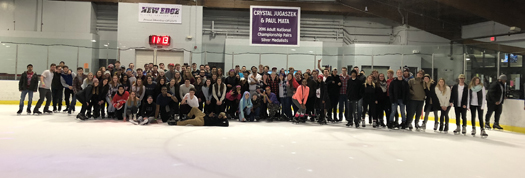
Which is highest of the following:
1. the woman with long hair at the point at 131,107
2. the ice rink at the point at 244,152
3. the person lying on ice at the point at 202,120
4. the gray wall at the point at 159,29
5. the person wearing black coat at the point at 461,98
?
the gray wall at the point at 159,29

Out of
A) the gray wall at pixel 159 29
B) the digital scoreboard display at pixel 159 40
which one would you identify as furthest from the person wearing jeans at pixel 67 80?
the digital scoreboard display at pixel 159 40

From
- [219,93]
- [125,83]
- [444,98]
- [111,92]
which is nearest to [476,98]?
[444,98]

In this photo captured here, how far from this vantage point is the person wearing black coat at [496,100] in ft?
26.7

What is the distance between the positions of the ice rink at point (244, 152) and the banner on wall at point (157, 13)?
29.8 ft

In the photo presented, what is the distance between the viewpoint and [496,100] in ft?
26.7

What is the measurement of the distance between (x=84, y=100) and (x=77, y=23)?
9701 millimetres

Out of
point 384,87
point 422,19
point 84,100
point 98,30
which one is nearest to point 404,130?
point 384,87

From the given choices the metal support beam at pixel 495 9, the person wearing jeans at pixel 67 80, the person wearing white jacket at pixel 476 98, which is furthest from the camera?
the metal support beam at pixel 495 9

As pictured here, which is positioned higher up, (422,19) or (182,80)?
(422,19)

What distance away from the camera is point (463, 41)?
1546 centimetres

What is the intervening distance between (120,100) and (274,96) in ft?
12.8

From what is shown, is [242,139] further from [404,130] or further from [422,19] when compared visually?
[422,19]

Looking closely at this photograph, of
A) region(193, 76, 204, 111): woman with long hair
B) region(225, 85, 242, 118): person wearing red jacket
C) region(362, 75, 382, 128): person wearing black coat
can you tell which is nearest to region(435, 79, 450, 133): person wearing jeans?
region(362, 75, 382, 128): person wearing black coat

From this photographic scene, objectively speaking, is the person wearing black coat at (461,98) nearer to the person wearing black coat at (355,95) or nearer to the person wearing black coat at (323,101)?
the person wearing black coat at (355,95)
